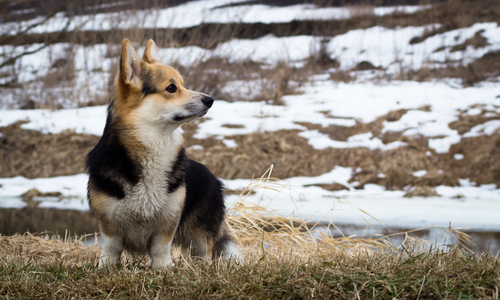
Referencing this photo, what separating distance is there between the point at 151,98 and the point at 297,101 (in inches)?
411

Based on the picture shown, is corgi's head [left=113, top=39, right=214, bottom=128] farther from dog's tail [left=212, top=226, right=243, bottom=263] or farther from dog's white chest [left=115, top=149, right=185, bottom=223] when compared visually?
dog's tail [left=212, top=226, right=243, bottom=263]

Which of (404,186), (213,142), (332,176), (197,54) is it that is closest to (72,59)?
(197,54)

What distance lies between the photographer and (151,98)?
10.6 feet

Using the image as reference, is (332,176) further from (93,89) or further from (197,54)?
(93,89)

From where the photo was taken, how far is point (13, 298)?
241cm

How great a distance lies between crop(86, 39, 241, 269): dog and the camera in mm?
3023

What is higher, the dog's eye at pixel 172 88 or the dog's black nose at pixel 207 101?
the dog's eye at pixel 172 88

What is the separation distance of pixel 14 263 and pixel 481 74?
48.4 ft

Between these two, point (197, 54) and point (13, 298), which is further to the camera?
point (197, 54)

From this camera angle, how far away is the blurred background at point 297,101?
7871mm

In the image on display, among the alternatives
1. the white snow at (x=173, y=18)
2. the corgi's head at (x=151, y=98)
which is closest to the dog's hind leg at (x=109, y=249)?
the corgi's head at (x=151, y=98)

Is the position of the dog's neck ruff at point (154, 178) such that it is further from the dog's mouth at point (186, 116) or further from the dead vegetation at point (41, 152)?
the dead vegetation at point (41, 152)

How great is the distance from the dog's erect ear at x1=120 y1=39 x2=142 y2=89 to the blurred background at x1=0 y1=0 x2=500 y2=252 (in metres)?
3.46

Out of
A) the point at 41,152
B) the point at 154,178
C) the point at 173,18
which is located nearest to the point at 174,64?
the point at 173,18
